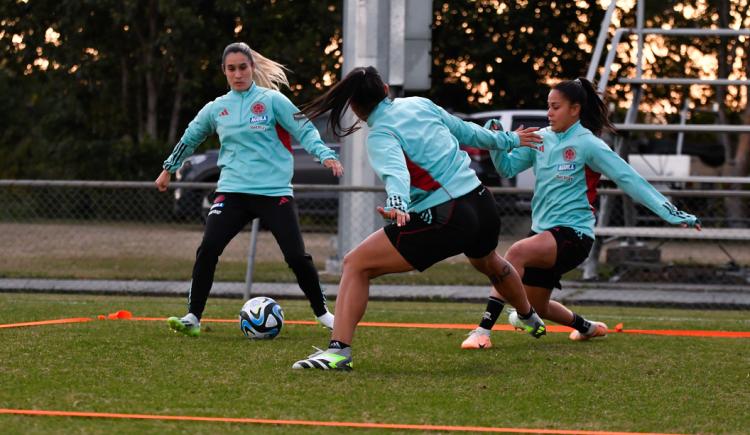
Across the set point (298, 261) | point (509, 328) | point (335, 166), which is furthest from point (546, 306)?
point (335, 166)

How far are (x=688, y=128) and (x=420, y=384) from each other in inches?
314

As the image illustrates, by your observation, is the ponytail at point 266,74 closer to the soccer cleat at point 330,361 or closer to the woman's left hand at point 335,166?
the woman's left hand at point 335,166

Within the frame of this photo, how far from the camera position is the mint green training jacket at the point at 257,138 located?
8.16 metres

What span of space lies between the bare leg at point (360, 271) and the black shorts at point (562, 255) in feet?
5.22

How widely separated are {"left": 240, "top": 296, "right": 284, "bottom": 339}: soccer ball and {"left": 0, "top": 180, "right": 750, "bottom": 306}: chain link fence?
200 inches

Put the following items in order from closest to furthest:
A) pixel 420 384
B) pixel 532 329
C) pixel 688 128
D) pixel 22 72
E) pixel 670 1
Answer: pixel 420 384 → pixel 532 329 → pixel 688 128 → pixel 670 1 → pixel 22 72

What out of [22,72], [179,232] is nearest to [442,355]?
[179,232]

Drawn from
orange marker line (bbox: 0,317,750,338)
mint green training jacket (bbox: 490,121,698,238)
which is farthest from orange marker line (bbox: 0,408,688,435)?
orange marker line (bbox: 0,317,750,338)

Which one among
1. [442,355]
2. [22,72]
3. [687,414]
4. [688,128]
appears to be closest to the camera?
[687,414]

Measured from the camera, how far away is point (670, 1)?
25.0 metres

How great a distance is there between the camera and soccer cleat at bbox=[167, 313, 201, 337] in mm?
8086

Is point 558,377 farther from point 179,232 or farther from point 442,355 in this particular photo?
point 179,232

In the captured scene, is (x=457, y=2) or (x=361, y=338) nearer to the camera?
(x=361, y=338)

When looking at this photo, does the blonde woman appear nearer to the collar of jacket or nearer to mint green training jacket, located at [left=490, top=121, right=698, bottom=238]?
mint green training jacket, located at [left=490, top=121, right=698, bottom=238]
